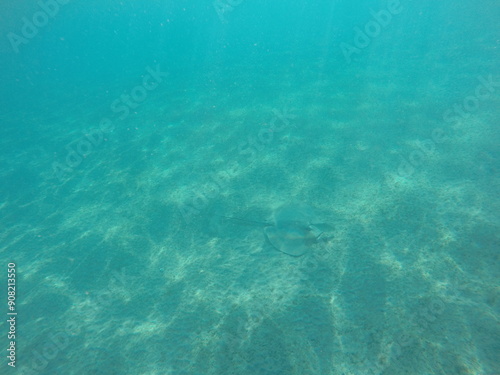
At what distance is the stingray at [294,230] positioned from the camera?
20.9 feet

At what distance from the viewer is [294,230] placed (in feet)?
21.8

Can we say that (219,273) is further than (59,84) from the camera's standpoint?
No

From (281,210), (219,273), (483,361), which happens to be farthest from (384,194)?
(219,273)

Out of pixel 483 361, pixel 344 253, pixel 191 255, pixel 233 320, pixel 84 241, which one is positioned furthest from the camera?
pixel 84 241

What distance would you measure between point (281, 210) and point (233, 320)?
335 cm

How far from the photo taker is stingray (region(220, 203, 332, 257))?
638 centimetres

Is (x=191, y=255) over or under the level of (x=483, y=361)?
→ over

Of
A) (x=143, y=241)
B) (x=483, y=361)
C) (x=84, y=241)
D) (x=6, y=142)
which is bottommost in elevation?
(x=483, y=361)

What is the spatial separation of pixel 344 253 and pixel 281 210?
2.14 meters

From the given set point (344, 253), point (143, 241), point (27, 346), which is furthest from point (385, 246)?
point (27, 346)

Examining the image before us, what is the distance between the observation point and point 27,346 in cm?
549

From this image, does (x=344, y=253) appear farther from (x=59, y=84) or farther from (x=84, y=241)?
(x=59, y=84)

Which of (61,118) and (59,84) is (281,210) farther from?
(59,84)

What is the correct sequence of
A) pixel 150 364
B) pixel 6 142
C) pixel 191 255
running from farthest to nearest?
pixel 6 142
pixel 191 255
pixel 150 364
